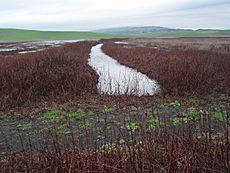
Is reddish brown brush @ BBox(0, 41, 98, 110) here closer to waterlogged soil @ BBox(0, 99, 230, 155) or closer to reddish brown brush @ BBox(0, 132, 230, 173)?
waterlogged soil @ BBox(0, 99, 230, 155)

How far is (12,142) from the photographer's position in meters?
7.13

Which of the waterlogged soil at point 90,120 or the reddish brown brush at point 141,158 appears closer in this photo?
the reddish brown brush at point 141,158

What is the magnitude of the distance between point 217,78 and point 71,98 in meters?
6.18

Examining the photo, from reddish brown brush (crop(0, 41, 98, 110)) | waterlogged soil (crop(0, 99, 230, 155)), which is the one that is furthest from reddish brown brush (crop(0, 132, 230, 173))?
reddish brown brush (crop(0, 41, 98, 110))

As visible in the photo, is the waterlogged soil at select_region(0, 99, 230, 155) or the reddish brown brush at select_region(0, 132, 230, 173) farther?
the waterlogged soil at select_region(0, 99, 230, 155)

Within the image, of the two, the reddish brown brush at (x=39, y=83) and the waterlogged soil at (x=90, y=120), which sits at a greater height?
the reddish brown brush at (x=39, y=83)

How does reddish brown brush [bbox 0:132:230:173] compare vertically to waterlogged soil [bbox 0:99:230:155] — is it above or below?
above

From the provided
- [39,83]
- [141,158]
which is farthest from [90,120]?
[141,158]

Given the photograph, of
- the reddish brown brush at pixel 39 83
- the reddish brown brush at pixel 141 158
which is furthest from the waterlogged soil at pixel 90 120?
the reddish brown brush at pixel 141 158

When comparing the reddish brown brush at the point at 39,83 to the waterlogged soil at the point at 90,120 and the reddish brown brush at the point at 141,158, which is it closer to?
the waterlogged soil at the point at 90,120

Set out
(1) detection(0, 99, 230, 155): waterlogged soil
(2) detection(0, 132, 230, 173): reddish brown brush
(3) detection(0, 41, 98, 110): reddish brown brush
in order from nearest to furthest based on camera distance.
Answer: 1. (2) detection(0, 132, 230, 173): reddish brown brush
2. (1) detection(0, 99, 230, 155): waterlogged soil
3. (3) detection(0, 41, 98, 110): reddish brown brush

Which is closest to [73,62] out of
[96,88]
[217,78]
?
[96,88]

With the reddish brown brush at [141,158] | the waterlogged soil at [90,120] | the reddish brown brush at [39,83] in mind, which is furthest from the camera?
the reddish brown brush at [39,83]

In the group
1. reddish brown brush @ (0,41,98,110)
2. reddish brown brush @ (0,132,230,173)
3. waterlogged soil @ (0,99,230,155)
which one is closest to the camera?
reddish brown brush @ (0,132,230,173)
